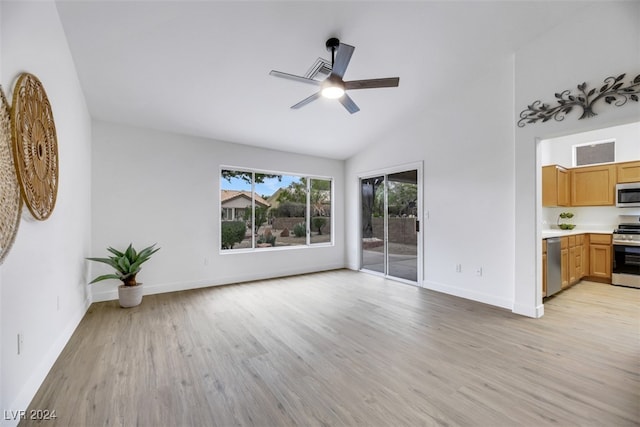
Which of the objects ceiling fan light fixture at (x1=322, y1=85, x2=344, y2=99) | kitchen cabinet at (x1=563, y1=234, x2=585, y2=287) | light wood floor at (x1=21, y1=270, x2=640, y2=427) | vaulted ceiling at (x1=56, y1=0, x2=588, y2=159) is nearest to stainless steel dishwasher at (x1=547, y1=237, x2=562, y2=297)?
light wood floor at (x1=21, y1=270, x2=640, y2=427)

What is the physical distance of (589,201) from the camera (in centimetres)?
485

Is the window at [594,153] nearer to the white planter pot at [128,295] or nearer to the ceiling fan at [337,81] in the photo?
the ceiling fan at [337,81]

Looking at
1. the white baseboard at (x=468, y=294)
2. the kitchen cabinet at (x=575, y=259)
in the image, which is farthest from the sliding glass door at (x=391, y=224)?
the kitchen cabinet at (x=575, y=259)

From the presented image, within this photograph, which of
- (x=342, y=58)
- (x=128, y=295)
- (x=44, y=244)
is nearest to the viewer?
(x=44, y=244)

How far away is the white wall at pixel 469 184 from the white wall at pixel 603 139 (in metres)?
1.36

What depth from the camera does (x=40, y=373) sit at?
197 cm

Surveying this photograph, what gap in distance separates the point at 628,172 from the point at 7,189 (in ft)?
24.7

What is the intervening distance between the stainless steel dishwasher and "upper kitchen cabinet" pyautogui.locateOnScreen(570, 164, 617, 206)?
1.71m

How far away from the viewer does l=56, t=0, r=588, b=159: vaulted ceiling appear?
2434 millimetres

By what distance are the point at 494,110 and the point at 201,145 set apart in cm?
452

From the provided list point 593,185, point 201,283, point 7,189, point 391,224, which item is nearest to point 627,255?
point 593,185

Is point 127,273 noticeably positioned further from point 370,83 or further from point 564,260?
point 564,260

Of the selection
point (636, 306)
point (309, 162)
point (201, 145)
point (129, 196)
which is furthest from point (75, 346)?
point (636, 306)

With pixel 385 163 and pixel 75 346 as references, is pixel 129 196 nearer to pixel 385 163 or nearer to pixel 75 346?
pixel 75 346
